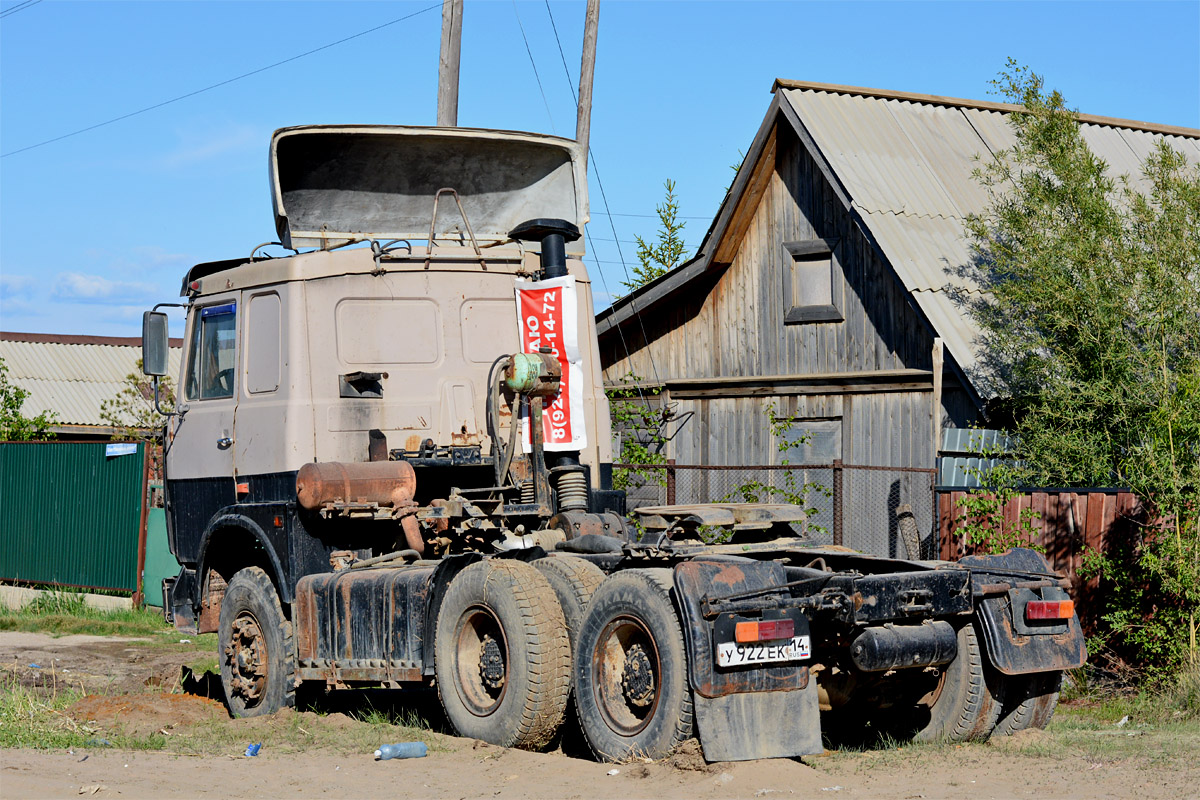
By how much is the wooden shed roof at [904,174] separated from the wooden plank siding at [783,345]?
285 mm

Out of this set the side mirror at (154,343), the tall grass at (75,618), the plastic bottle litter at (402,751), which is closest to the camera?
the plastic bottle litter at (402,751)

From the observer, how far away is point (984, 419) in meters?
14.8

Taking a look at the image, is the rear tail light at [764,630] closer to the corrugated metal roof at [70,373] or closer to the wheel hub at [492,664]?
the wheel hub at [492,664]

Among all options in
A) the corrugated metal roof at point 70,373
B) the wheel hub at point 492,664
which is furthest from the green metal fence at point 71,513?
the corrugated metal roof at point 70,373

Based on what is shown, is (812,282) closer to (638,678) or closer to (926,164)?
(926,164)

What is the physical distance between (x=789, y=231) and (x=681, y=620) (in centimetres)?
1209

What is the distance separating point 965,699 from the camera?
24.4 feet

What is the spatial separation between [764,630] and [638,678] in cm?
86

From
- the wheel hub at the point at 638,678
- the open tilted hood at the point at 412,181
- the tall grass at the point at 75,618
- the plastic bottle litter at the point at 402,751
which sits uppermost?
the open tilted hood at the point at 412,181

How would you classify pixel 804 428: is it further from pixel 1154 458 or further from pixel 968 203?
pixel 1154 458

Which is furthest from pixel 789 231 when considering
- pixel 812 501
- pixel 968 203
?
pixel 812 501

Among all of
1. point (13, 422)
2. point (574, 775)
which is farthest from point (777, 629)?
point (13, 422)

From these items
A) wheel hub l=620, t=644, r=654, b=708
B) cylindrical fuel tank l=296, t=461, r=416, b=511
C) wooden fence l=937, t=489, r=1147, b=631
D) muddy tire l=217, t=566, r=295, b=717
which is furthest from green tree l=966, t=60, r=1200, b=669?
muddy tire l=217, t=566, r=295, b=717

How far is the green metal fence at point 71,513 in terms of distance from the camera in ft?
59.3
